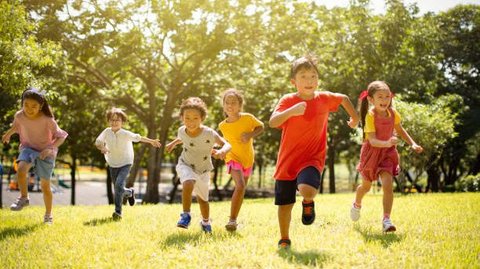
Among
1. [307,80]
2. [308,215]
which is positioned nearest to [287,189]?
[308,215]

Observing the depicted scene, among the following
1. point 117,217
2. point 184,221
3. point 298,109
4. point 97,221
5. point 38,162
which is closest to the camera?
point 298,109

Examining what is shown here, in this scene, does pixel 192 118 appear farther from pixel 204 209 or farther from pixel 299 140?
pixel 299 140

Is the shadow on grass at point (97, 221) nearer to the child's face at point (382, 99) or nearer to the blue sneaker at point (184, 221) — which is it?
the blue sneaker at point (184, 221)

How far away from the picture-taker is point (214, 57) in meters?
17.8

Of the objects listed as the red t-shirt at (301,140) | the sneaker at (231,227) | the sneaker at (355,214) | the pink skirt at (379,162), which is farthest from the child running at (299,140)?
the sneaker at (355,214)

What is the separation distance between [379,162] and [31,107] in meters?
5.08

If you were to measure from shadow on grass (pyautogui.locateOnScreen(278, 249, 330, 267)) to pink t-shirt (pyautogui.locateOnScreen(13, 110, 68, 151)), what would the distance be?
4210 mm

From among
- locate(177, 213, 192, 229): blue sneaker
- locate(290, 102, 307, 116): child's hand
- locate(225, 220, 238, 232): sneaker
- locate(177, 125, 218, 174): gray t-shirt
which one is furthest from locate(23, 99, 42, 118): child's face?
locate(290, 102, 307, 116): child's hand

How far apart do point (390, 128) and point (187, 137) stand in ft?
9.14

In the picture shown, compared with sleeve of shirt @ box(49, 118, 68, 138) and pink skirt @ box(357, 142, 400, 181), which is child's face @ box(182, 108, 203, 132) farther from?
pink skirt @ box(357, 142, 400, 181)

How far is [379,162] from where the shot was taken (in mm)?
5918

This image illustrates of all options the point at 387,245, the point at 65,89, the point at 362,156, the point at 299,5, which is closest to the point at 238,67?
the point at 299,5

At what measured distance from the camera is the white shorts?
5.80 metres

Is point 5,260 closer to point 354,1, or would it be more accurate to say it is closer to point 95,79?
point 95,79
